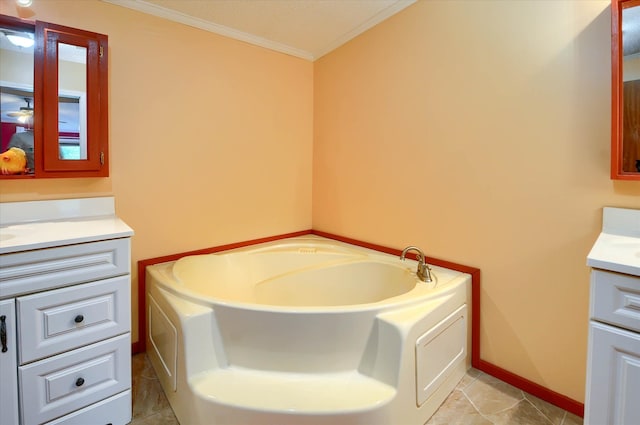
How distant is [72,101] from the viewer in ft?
5.98

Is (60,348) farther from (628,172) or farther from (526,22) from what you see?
(526,22)

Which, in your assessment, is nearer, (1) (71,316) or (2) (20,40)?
(1) (71,316)

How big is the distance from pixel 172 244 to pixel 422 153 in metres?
1.75

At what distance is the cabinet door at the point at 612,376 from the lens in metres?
1.00

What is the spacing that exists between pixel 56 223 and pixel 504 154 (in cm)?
235

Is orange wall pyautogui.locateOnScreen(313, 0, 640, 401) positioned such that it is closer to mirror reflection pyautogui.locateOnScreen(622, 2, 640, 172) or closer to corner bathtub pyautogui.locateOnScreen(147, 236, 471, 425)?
mirror reflection pyautogui.locateOnScreen(622, 2, 640, 172)

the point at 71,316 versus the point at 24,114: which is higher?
the point at 24,114

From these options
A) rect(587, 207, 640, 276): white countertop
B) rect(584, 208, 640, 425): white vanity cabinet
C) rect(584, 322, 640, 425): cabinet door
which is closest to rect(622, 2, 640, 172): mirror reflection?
rect(587, 207, 640, 276): white countertop

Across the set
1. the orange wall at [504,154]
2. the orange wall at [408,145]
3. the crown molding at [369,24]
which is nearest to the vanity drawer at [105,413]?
the orange wall at [408,145]

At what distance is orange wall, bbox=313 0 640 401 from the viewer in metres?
1.55

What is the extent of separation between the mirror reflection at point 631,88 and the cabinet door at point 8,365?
2475 mm

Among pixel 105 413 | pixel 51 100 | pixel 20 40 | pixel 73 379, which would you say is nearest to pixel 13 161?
pixel 51 100

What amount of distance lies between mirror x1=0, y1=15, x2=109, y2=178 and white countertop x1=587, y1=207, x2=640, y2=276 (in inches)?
91.1

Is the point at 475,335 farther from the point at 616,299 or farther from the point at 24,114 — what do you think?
the point at 24,114
